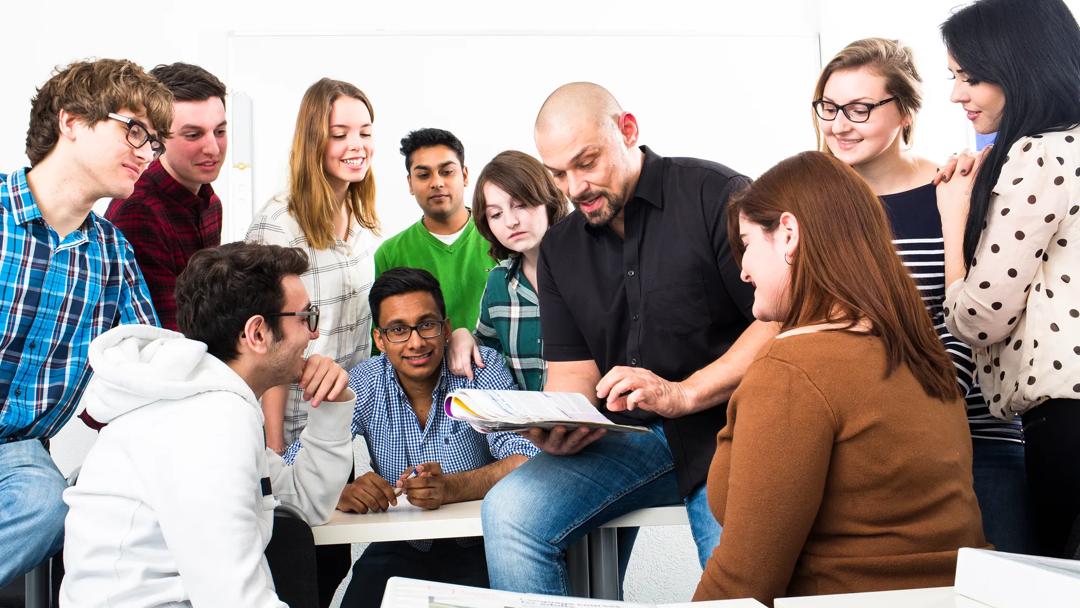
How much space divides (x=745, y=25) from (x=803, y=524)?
4160 millimetres

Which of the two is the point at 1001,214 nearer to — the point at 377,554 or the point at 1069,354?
the point at 1069,354

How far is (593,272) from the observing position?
7.35 feet

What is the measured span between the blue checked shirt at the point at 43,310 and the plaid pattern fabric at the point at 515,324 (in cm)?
103

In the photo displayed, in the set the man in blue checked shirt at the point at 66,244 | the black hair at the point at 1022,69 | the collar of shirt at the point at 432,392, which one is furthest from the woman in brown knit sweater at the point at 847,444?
the man in blue checked shirt at the point at 66,244

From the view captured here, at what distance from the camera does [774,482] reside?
3.91 feet

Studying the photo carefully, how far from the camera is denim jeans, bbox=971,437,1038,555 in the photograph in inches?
70.0

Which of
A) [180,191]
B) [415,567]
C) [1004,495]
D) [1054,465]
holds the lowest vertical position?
[415,567]

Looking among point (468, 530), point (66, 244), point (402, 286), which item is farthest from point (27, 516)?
point (402, 286)

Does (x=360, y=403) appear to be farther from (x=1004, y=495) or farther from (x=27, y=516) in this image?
(x=1004, y=495)

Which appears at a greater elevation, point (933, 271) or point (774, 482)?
point (933, 271)

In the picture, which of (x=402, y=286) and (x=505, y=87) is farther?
(x=505, y=87)

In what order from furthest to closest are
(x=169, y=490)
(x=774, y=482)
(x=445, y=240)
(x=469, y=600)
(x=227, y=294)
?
(x=445, y=240) → (x=227, y=294) → (x=169, y=490) → (x=774, y=482) → (x=469, y=600)

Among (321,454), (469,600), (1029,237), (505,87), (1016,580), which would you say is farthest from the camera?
(505,87)

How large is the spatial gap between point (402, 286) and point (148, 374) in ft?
3.54
